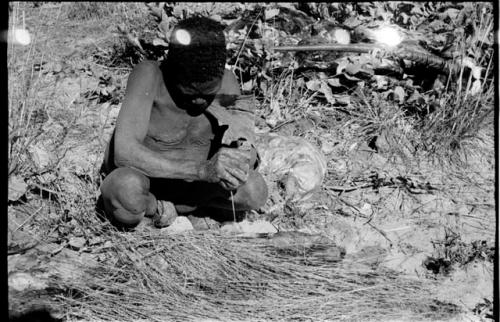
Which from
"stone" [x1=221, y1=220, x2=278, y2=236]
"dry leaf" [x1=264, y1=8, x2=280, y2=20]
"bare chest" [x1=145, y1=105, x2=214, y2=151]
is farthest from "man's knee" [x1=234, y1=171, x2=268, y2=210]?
"dry leaf" [x1=264, y1=8, x2=280, y2=20]

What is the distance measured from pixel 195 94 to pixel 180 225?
86 centimetres

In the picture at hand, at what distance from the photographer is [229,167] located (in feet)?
9.42

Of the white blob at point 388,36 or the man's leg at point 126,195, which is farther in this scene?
the white blob at point 388,36

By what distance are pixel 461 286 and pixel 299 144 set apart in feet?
4.14

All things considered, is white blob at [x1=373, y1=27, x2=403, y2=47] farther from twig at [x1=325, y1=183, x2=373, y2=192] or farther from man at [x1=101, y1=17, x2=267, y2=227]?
man at [x1=101, y1=17, x2=267, y2=227]

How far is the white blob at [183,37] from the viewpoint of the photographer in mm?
2676

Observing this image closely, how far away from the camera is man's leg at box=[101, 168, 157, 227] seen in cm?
295

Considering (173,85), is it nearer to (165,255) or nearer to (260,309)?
(165,255)

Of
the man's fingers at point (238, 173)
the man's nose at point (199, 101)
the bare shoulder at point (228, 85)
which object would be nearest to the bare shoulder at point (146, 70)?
the man's nose at point (199, 101)

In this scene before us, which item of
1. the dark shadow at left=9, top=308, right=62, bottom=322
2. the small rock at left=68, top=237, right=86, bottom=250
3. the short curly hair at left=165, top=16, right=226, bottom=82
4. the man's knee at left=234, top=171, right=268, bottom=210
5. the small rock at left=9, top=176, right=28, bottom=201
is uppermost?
the short curly hair at left=165, top=16, right=226, bottom=82

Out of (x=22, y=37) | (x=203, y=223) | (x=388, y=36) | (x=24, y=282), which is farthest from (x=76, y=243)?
(x=388, y=36)

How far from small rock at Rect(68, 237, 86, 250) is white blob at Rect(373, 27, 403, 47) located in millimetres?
2576

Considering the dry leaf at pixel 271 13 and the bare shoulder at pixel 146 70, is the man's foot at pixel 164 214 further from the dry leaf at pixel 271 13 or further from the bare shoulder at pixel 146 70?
the dry leaf at pixel 271 13

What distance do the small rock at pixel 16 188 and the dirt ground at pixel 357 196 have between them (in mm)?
58
